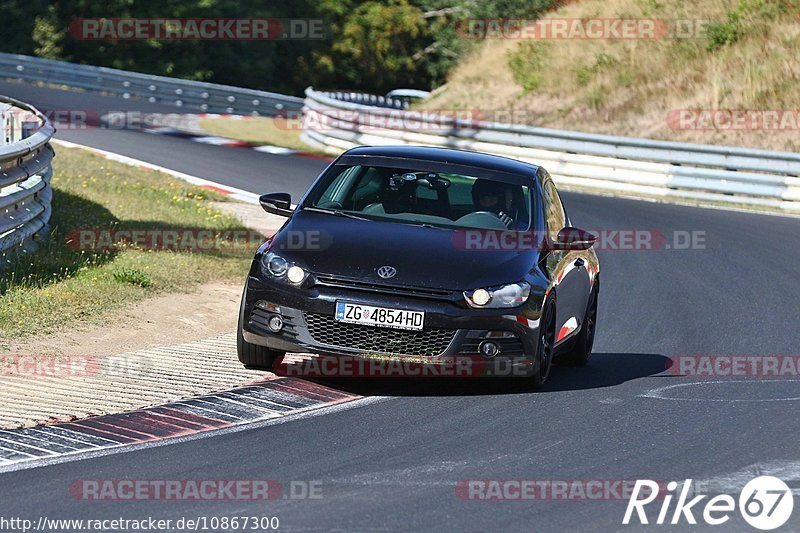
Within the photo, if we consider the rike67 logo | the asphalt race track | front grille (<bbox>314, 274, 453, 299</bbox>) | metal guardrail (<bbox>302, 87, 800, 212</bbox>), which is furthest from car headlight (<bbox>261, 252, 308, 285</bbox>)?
metal guardrail (<bbox>302, 87, 800, 212</bbox>)

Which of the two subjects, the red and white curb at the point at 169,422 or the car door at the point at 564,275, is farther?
the car door at the point at 564,275

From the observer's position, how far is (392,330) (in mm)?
8586

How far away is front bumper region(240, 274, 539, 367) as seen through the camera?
859 cm

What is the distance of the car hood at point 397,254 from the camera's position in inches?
343

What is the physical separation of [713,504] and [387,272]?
2914 mm

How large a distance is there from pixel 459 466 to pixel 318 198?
3418 millimetres

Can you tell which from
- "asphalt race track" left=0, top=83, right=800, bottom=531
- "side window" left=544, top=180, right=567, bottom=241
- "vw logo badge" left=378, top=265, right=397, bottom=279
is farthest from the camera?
"side window" left=544, top=180, right=567, bottom=241

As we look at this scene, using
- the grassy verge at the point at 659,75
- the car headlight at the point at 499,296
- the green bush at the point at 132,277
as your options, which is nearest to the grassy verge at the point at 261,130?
the grassy verge at the point at 659,75

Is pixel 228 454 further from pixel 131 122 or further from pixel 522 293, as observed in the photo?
pixel 131 122

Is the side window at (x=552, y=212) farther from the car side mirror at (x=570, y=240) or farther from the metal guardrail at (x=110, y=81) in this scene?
the metal guardrail at (x=110, y=81)

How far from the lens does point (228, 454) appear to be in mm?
7148

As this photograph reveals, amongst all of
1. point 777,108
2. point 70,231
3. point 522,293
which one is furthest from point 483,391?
point 777,108

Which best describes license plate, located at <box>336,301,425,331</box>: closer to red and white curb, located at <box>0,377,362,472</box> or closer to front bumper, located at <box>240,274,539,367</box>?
front bumper, located at <box>240,274,539,367</box>

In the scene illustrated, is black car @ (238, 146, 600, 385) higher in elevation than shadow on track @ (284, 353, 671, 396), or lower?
higher
